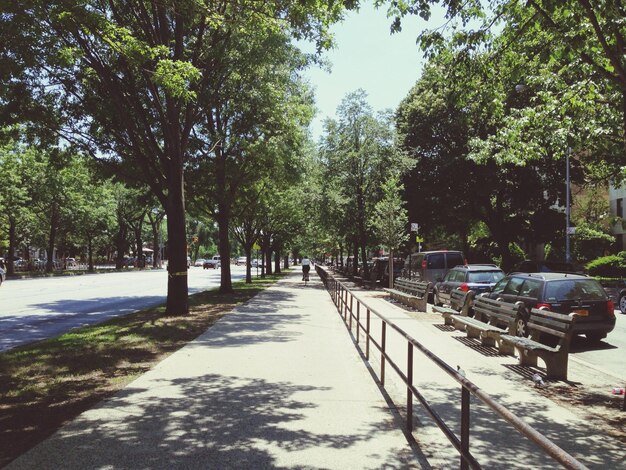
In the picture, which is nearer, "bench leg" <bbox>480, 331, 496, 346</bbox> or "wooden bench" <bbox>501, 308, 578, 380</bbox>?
"wooden bench" <bbox>501, 308, 578, 380</bbox>

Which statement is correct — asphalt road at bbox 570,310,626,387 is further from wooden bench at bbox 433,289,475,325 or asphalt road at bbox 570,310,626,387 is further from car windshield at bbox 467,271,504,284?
car windshield at bbox 467,271,504,284

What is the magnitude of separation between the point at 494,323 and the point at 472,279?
198 inches

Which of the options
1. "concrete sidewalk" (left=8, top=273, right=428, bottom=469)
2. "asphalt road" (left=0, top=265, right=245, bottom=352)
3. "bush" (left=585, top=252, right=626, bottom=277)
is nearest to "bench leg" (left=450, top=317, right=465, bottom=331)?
"concrete sidewalk" (left=8, top=273, right=428, bottom=469)

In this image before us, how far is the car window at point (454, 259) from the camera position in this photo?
21.5 m

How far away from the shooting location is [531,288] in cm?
1107

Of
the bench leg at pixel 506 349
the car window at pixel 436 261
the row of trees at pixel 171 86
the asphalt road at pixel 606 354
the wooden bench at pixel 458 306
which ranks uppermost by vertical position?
the row of trees at pixel 171 86

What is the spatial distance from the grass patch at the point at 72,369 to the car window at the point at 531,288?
7173 mm

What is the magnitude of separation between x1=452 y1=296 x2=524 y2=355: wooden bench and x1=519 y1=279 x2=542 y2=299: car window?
0.78 m

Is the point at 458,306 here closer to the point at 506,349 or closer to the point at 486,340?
the point at 486,340

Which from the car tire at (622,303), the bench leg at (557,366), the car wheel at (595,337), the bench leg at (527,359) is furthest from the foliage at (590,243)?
the bench leg at (557,366)

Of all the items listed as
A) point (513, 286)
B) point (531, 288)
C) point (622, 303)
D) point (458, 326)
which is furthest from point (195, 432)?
point (622, 303)

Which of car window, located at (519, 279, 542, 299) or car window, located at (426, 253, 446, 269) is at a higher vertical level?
car window, located at (426, 253, 446, 269)

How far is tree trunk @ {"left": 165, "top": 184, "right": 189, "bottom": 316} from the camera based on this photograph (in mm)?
13867

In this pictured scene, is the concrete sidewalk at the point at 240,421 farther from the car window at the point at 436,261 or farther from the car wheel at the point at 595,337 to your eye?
the car window at the point at 436,261
